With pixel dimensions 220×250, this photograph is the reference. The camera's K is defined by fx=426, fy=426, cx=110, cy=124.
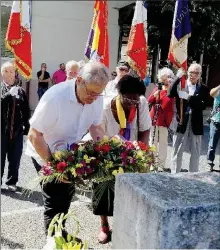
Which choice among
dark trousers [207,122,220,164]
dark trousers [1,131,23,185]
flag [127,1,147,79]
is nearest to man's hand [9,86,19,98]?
dark trousers [1,131,23,185]

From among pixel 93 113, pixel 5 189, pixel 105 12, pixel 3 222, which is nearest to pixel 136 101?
pixel 93 113

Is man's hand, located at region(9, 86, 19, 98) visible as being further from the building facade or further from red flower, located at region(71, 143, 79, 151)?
the building facade

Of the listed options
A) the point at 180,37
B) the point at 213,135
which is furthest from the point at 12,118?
the point at 180,37

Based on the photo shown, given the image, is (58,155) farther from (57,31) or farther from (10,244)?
(57,31)

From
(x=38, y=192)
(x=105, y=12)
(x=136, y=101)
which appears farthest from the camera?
(x=105, y=12)

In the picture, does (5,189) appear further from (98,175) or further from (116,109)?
(98,175)

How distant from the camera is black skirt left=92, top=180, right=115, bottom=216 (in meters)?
3.23

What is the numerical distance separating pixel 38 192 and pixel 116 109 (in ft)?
6.65

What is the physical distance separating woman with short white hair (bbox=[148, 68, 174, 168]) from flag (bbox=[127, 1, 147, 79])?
67cm

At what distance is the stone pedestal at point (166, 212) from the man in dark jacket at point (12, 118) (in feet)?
10.8

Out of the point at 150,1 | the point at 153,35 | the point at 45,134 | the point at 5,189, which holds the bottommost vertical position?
the point at 5,189

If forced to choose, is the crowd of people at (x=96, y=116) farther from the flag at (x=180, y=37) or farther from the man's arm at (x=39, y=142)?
the flag at (x=180, y=37)

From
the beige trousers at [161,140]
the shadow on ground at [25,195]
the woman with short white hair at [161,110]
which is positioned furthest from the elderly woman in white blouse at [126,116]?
the beige trousers at [161,140]

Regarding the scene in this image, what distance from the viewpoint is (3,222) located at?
450 centimetres
